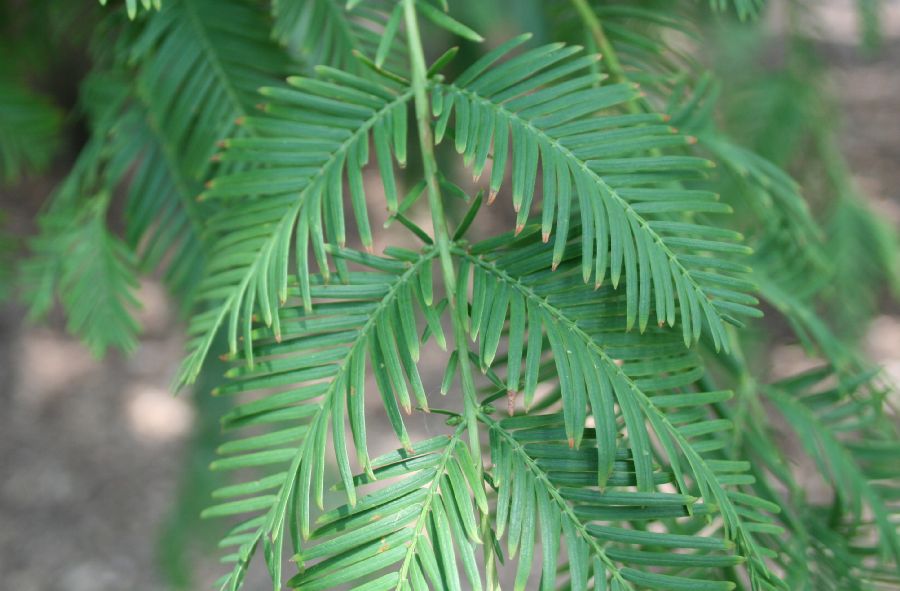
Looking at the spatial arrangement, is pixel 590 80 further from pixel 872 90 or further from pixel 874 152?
pixel 872 90

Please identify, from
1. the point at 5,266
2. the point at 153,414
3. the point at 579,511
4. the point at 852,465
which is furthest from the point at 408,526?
the point at 153,414

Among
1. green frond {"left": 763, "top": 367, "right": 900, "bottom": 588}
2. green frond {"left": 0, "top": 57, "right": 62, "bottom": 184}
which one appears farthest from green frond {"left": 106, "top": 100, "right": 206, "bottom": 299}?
green frond {"left": 763, "top": 367, "right": 900, "bottom": 588}

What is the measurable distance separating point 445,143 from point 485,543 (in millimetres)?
567

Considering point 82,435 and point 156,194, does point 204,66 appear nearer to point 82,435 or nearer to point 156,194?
point 156,194

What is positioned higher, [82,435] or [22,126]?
[22,126]

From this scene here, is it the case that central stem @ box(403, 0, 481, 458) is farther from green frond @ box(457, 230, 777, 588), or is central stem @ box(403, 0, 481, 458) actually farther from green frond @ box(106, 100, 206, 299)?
green frond @ box(106, 100, 206, 299)

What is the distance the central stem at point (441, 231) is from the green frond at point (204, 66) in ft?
0.66

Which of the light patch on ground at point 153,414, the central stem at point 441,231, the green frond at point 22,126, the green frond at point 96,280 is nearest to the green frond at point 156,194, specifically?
the green frond at point 96,280

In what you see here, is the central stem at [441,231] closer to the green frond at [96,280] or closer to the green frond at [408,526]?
the green frond at [408,526]

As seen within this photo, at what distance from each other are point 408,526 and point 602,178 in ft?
0.70

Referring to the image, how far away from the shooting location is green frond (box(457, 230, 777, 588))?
1.26ft

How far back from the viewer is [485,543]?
1.23ft

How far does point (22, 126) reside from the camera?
0.82 m

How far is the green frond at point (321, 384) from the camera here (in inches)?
15.2
